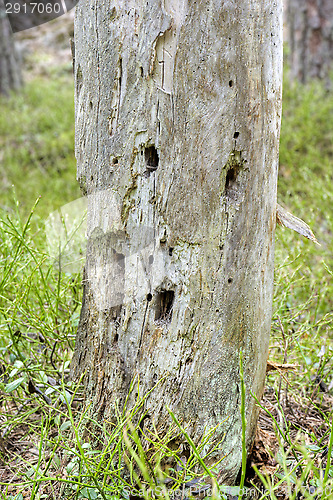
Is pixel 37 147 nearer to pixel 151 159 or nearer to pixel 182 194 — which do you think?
pixel 151 159

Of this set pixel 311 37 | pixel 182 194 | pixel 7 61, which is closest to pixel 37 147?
pixel 7 61

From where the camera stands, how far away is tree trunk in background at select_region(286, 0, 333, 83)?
565 centimetres

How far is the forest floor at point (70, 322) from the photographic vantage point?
1536mm

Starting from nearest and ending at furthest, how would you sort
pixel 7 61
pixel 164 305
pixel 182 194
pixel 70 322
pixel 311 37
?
pixel 182 194 → pixel 164 305 → pixel 70 322 → pixel 311 37 → pixel 7 61

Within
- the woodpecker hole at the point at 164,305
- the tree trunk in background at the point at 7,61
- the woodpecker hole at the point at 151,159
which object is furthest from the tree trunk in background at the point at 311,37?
the woodpecker hole at the point at 164,305

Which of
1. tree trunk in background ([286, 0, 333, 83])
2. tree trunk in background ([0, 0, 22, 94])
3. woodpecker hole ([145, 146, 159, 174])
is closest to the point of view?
woodpecker hole ([145, 146, 159, 174])

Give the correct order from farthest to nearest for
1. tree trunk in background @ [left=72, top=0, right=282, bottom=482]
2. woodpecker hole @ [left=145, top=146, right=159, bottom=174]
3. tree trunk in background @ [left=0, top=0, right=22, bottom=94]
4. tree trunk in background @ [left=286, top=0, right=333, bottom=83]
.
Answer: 1. tree trunk in background @ [left=0, top=0, right=22, bottom=94]
2. tree trunk in background @ [left=286, top=0, right=333, bottom=83]
3. woodpecker hole @ [left=145, top=146, right=159, bottom=174]
4. tree trunk in background @ [left=72, top=0, right=282, bottom=482]

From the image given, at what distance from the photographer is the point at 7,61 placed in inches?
297

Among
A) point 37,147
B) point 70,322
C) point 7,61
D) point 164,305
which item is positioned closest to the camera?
point 164,305

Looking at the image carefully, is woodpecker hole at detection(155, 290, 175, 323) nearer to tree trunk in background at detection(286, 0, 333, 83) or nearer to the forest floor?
the forest floor

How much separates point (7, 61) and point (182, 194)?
7336 mm

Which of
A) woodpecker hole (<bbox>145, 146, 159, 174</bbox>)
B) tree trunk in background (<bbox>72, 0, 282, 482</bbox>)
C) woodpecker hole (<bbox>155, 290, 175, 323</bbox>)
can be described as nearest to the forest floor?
tree trunk in background (<bbox>72, 0, 282, 482</bbox>)

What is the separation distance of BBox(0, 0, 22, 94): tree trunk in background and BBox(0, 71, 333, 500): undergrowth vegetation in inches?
14.6

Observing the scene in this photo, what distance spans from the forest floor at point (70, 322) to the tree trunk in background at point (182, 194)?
0.71 ft
